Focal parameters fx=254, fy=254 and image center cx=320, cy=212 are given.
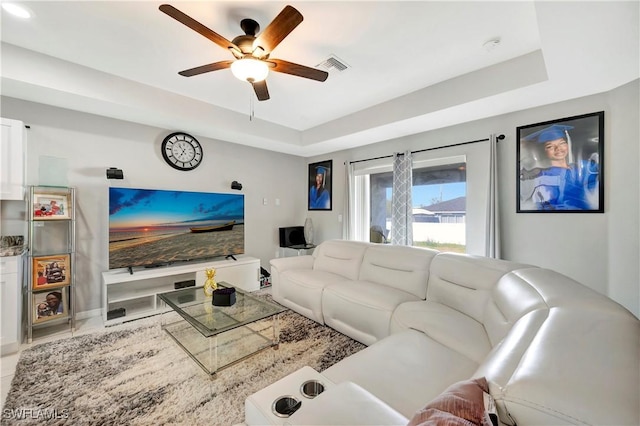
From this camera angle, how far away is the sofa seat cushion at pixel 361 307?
2096 mm

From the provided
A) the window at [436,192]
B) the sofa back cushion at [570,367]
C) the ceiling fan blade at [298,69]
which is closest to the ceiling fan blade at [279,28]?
the ceiling fan blade at [298,69]

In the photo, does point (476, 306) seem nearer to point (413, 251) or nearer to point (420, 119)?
point (413, 251)

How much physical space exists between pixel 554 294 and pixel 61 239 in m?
→ 4.26

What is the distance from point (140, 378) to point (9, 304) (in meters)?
1.45

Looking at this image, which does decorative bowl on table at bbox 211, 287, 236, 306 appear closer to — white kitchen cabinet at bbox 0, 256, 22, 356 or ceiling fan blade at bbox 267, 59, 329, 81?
white kitchen cabinet at bbox 0, 256, 22, 356

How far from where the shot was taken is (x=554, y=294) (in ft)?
4.03

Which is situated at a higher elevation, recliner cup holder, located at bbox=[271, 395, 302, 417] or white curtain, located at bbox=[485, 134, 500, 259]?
white curtain, located at bbox=[485, 134, 500, 259]

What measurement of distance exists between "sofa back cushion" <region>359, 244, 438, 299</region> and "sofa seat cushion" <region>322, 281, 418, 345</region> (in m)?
0.09

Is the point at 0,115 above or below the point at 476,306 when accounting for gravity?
above

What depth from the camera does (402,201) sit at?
3639 millimetres

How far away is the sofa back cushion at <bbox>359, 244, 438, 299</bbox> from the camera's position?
2.38 m

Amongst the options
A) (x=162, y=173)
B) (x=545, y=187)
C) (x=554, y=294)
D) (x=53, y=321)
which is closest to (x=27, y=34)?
(x=162, y=173)

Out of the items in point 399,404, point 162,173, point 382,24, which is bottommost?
point 399,404

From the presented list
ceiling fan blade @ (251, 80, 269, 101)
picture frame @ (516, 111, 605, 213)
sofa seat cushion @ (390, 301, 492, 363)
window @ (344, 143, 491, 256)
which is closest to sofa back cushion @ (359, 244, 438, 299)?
sofa seat cushion @ (390, 301, 492, 363)
